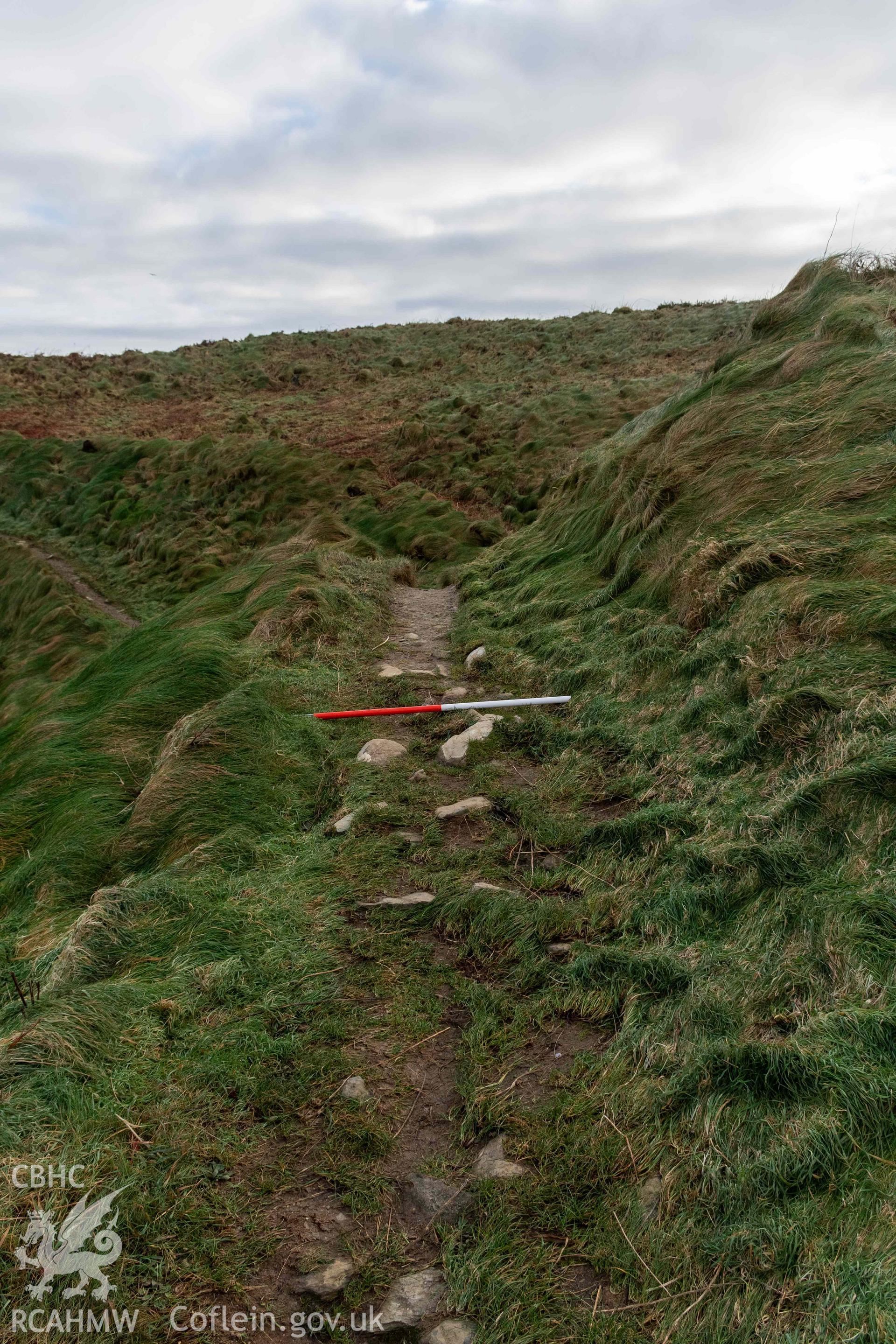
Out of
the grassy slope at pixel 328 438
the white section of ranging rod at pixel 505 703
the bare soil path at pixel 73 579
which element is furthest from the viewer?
the grassy slope at pixel 328 438

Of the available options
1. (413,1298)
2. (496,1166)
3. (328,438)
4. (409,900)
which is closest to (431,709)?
(409,900)

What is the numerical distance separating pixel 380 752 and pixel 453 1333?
357cm

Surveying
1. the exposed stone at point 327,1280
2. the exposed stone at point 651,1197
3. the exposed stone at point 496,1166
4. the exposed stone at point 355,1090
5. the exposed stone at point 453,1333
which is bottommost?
the exposed stone at point 453,1333

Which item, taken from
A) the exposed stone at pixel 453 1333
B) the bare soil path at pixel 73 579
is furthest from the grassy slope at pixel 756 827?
the bare soil path at pixel 73 579

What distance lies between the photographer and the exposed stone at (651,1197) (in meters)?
2.19

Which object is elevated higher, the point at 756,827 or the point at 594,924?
the point at 756,827

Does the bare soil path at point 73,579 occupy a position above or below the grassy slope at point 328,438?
below

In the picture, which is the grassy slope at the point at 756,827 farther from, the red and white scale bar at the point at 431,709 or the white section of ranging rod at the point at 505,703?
the red and white scale bar at the point at 431,709

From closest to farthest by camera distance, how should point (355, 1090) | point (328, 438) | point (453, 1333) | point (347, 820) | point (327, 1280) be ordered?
point (453, 1333) < point (327, 1280) < point (355, 1090) < point (347, 820) < point (328, 438)

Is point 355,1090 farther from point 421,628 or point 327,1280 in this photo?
point 421,628

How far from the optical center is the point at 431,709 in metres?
6.16

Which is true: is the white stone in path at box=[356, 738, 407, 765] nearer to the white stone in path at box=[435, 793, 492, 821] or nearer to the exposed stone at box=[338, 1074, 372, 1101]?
the white stone in path at box=[435, 793, 492, 821]

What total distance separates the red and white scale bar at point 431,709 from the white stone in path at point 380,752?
592mm

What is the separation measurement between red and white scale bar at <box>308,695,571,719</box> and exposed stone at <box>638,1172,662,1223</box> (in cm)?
380
